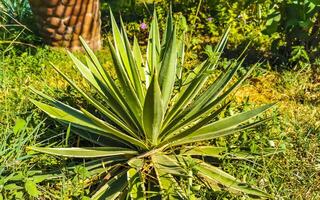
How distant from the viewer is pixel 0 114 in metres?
3.56

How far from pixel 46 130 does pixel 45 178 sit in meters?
0.66

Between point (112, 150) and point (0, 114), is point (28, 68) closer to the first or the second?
point (0, 114)

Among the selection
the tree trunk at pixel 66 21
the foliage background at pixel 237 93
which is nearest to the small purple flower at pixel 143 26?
the foliage background at pixel 237 93

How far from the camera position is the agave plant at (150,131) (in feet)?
9.48

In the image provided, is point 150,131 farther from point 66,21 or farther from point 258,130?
point 66,21

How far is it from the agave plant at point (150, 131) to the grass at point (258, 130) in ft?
0.46

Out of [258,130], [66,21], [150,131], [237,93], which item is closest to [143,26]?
[66,21]

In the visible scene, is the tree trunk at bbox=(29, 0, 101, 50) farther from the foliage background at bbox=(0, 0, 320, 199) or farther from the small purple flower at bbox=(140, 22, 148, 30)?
the small purple flower at bbox=(140, 22, 148, 30)

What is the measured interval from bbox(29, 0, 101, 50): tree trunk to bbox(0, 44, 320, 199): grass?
0.23 m

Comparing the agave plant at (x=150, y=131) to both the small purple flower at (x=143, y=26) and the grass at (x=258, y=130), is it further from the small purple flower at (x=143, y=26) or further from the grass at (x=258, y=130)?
the small purple flower at (x=143, y=26)

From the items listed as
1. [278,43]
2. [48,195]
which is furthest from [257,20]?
[48,195]

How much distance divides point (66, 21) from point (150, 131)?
2.18m

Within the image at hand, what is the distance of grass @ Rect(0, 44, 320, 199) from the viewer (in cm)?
311

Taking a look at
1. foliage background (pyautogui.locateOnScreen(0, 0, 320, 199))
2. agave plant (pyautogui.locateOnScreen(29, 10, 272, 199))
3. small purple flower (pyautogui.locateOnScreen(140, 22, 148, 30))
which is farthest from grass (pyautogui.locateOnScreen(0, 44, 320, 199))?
small purple flower (pyautogui.locateOnScreen(140, 22, 148, 30))
